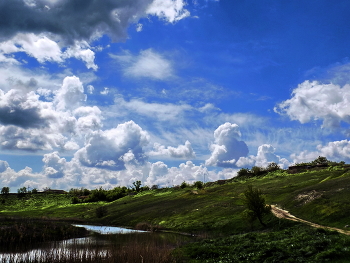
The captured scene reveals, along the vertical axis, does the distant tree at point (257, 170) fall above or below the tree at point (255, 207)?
above

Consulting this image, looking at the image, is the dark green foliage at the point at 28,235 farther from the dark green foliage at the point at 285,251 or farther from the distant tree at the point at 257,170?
the distant tree at the point at 257,170

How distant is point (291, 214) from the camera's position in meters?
63.4

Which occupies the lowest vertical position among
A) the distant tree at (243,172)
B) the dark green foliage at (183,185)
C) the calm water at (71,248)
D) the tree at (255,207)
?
the calm water at (71,248)

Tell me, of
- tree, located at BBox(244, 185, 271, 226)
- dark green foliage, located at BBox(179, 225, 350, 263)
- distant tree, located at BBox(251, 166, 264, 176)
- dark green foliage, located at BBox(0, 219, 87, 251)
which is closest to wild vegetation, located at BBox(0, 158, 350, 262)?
dark green foliage, located at BBox(179, 225, 350, 263)

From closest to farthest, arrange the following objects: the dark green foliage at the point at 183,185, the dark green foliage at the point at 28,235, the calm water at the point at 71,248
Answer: the calm water at the point at 71,248
the dark green foliage at the point at 28,235
the dark green foliage at the point at 183,185

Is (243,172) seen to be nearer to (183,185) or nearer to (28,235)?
(183,185)

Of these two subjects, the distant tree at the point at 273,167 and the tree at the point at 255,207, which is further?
the distant tree at the point at 273,167

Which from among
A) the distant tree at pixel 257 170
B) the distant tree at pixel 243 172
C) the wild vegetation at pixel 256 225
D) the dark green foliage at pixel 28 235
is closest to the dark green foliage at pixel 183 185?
the distant tree at pixel 243 172

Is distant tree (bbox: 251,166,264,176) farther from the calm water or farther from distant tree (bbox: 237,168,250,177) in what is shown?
the calm water

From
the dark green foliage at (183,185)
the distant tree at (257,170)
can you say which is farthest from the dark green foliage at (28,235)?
the distant tree at (257,170)

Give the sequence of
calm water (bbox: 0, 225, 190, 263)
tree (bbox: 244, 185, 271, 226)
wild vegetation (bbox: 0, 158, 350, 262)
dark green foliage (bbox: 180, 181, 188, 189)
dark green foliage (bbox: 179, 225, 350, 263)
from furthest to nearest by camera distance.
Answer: dark green foliage (bbox: 180, 181, 188, 189), tree (bbox: 244, 185, 271, 226), calm water (bbox: 0, 225, 190, 263), wild vegetation (bbox: 0, 158, 350, 262), dark green foliage (bbox: 179, 225, 350, 263)

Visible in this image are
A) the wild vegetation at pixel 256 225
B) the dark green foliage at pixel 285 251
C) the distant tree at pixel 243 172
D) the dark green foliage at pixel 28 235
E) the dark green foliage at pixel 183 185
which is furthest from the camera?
the dark green foliage at pixel 183 185

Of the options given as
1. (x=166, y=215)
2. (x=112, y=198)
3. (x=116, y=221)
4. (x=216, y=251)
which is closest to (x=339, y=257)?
(x=216, y=251)

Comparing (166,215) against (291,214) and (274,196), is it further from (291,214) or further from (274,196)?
(291,214)
